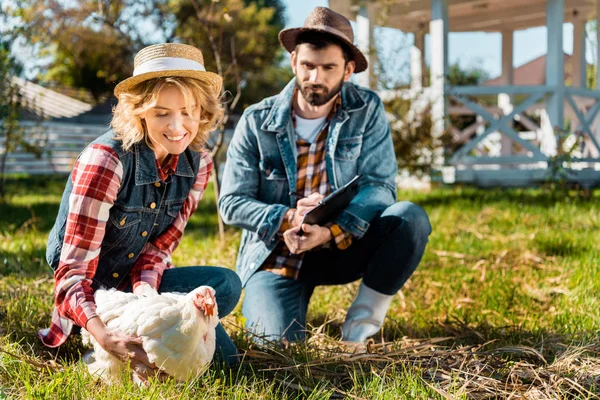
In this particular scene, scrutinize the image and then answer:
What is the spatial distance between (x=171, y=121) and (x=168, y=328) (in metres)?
0.75

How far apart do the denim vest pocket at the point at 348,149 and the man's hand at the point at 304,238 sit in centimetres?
44

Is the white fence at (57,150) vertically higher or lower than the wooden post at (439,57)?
lower

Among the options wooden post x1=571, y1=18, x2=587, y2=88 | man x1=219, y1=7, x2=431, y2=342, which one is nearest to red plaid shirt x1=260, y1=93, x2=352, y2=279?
man x1=219, y1=7, x2=431, y2=342

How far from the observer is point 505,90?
959 cm

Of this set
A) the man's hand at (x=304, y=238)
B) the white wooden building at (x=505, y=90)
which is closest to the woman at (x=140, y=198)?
the man's hand at (x=304, y=238)

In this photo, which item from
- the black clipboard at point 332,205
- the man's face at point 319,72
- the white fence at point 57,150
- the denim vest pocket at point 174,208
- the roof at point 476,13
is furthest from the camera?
the white fence at point 57,150

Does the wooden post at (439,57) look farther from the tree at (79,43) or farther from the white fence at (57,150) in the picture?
the white fence at (57,150)

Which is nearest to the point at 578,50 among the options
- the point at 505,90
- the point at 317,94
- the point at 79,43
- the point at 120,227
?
the point at 505,90

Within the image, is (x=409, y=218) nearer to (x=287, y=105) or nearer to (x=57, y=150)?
(x=287, y=105)

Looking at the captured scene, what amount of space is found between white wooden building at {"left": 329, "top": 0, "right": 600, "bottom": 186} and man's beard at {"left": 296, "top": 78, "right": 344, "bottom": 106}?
5.09m

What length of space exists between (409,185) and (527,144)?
5.38 feet

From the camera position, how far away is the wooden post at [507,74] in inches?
455

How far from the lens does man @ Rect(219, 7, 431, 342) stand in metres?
3.32

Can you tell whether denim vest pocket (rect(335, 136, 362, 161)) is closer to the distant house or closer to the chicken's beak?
the chicken's beak
